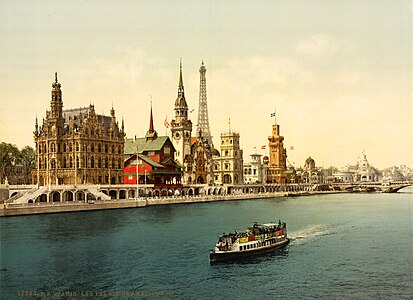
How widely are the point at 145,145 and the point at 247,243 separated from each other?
121 metres

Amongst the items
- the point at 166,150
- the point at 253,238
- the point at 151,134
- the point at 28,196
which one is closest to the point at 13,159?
the point at 151,134

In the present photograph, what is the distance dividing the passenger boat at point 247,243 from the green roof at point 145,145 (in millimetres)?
110282

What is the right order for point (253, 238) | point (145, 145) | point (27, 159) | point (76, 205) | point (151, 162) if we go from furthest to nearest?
1. point (145, 145)
2. point (27, 159)
3. point (151, 162)
4. point (76, 205)
5. point (253, 238)

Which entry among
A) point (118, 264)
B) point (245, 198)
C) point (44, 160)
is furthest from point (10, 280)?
point (245, 198)

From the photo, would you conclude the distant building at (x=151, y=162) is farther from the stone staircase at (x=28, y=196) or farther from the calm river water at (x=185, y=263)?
the calm river water at (x=185, y=263)

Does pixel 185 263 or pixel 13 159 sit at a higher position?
pixel 13 159

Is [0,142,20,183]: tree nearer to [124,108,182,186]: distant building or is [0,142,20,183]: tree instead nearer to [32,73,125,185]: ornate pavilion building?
[32,73,125,185]: ornate pavilion building

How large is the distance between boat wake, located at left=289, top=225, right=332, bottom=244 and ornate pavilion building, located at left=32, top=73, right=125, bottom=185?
68623 mm

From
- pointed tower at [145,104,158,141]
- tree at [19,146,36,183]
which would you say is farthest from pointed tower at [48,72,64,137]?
pointed tower at [145,104,158,141]

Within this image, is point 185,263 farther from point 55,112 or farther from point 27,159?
point 27,159

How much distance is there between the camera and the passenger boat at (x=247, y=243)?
57.8 m

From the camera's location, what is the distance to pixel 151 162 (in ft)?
544

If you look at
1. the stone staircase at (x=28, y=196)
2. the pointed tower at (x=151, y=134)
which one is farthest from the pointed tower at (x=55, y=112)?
the pointed tower at (x=151, y=134)

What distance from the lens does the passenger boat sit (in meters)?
57.8
